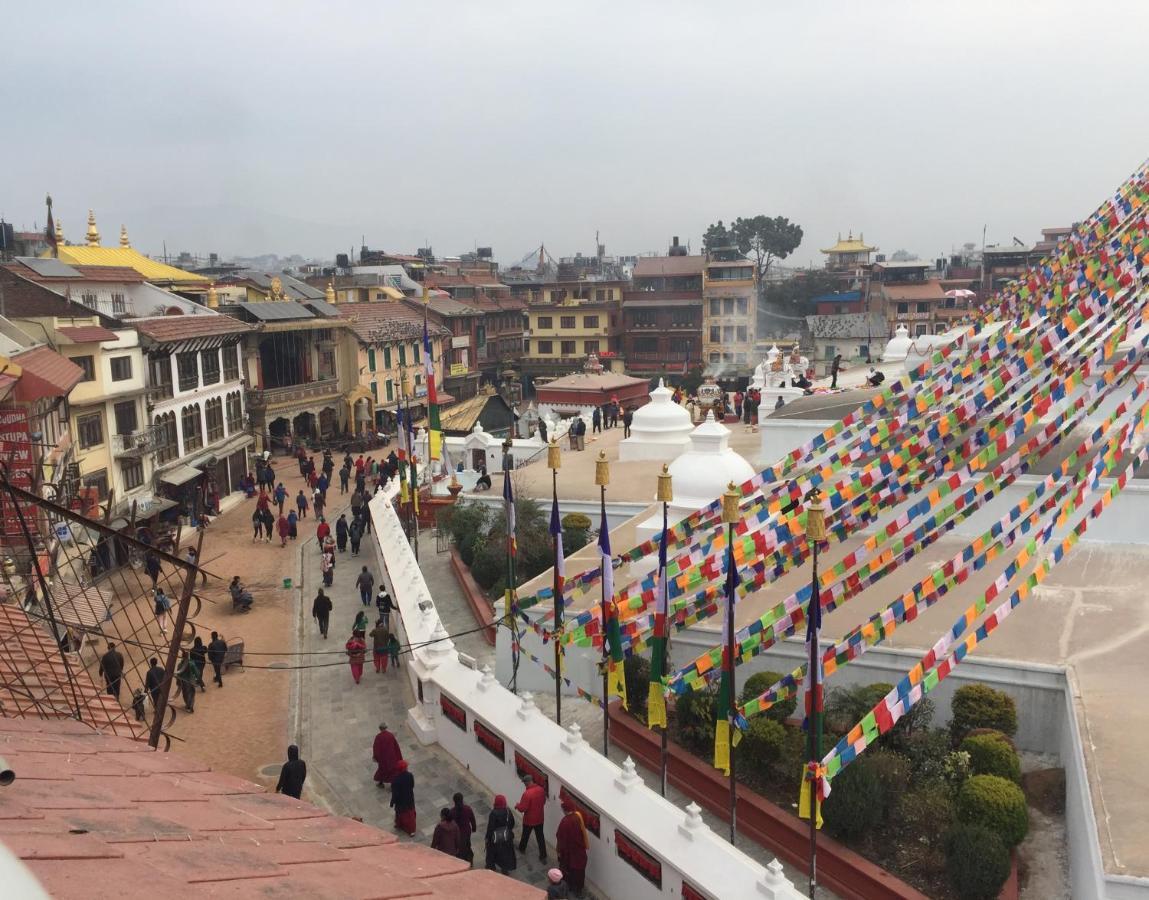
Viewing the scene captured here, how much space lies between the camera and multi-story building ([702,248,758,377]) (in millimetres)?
61375

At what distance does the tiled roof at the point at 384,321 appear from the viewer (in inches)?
1933

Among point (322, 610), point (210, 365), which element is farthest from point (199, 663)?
point (210, 365)

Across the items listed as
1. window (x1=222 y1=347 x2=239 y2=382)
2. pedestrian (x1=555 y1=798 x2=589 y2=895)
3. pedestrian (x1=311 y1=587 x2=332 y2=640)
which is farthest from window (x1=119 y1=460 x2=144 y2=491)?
pedestrian (x1=555 y1=798 x2=589 y2=895)

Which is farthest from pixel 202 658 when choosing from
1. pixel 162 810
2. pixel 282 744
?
pixel 162 810

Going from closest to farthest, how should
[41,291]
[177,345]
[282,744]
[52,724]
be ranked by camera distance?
1. [52,724]
2. [282,744]
3. [41,291]
4. [177,345]

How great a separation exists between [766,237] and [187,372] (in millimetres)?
62963

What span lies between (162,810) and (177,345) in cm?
2874

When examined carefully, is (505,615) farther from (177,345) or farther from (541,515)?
(177,345)

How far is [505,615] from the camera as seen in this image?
50.0 feet

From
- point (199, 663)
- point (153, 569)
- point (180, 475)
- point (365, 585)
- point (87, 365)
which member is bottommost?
point (199, 663)

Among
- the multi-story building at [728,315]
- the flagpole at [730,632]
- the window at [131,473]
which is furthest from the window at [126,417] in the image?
the multi-story building at [728,315]

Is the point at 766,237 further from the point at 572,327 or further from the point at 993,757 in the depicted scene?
the point at 993,757

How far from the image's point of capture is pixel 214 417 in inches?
1378

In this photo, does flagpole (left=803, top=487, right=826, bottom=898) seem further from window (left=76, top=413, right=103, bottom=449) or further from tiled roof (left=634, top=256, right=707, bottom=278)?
tiled roof (left=634, top=256, right=707, bottom=278)
